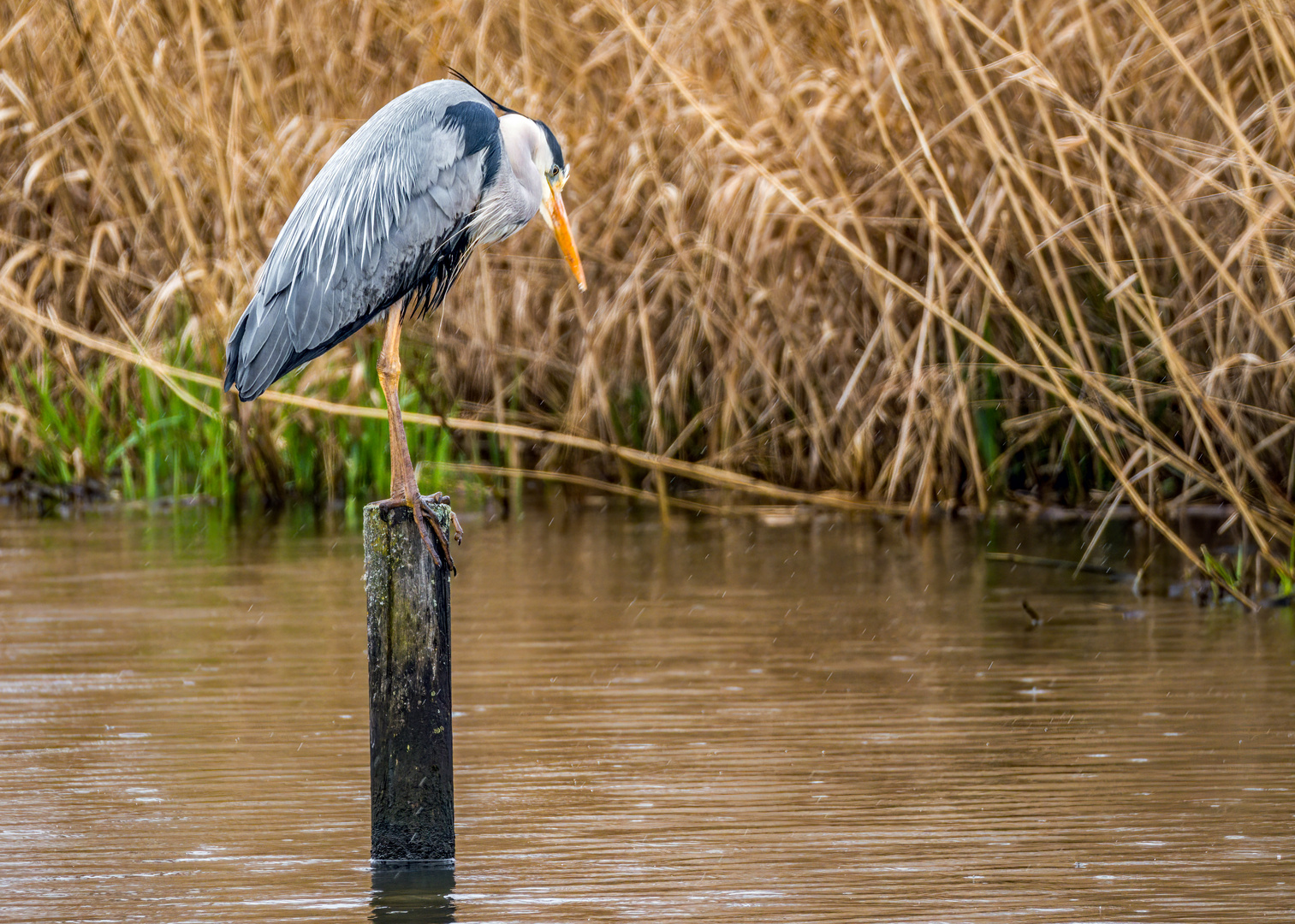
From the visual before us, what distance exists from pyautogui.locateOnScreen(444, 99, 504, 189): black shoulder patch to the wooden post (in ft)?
3.67

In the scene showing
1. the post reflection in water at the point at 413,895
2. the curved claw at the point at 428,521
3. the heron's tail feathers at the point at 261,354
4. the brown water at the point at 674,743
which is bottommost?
the post reflection in water at the point at 413,895

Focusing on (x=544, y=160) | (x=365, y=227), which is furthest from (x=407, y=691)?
(x=544, y=160)

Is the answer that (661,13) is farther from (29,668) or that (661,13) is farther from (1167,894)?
(1167,894)

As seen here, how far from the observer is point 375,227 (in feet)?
15.4

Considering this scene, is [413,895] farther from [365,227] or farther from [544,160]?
[544,160]

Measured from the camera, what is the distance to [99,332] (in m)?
10.6

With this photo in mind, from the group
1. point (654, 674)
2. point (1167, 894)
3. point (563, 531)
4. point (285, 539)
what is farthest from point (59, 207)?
point (1167, 894)

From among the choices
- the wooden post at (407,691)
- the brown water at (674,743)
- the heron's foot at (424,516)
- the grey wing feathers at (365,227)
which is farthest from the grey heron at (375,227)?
the brown water at (674,743)

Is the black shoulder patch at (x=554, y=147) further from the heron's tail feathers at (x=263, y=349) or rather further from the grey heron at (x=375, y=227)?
the heron's tail feathers at (x=263, y=349)

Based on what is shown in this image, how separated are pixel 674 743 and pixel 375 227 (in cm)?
154

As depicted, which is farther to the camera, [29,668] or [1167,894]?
[29,668]

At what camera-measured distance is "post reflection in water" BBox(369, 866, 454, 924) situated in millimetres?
3709

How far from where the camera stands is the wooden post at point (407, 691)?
3947mm

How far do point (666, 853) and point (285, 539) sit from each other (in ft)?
17.2
